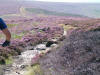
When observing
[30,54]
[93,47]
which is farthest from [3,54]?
[93,47]

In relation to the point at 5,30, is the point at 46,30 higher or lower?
lower

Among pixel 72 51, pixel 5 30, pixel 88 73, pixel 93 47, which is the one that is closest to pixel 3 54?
pixel 72 51

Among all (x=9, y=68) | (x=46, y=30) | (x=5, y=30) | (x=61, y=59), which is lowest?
(x=46, y=30)

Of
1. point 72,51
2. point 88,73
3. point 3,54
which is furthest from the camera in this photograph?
point 3,54

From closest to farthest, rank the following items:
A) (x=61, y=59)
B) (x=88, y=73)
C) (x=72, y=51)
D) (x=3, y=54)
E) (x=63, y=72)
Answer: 1. (x=88, y=73)
2. (x=63, y=72)
3. (x=61, y=59)
4. (x=72, y=51)
5. (x=3, y=54)

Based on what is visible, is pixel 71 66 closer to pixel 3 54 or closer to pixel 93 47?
pixel 93 47

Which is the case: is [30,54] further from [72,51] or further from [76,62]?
[76,62]

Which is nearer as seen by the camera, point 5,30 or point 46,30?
point 5,30
